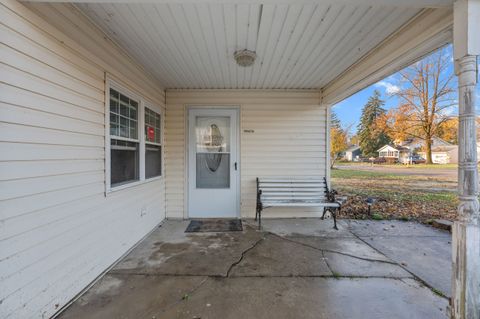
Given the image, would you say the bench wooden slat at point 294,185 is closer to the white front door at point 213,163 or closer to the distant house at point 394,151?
the white front door at point 213,163

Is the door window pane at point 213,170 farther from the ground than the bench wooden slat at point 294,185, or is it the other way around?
the door window pane at point 213,170

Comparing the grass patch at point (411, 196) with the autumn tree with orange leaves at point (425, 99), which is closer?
the grass patch at point (411, 196)

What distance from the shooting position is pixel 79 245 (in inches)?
75.3

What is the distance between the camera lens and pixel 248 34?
2.28 metres

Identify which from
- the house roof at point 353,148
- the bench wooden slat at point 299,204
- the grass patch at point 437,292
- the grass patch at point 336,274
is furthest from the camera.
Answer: the house roof at point 353,148

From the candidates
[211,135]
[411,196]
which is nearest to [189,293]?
[211,135]

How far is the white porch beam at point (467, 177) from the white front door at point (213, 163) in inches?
121

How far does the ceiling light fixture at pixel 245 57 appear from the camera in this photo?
2.64m

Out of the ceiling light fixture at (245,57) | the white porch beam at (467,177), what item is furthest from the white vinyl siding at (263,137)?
the white porch beam at (467,177)

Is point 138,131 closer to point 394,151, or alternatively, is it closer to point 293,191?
point 293,191

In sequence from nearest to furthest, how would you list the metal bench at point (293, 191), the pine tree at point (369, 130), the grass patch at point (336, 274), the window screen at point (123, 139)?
the grass patch at point (336, 274), the window screen at point (123, 139), the metal bench at point (293, 191), the pine tree at point (369, 130)

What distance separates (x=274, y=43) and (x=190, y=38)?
976 mm

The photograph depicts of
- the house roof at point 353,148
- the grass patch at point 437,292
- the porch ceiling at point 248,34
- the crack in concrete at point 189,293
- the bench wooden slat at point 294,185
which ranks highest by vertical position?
the house roof at point 353,148

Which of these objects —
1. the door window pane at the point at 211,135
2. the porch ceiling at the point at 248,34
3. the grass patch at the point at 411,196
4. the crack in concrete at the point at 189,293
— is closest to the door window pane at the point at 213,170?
the door window pane at the point at 211,135
